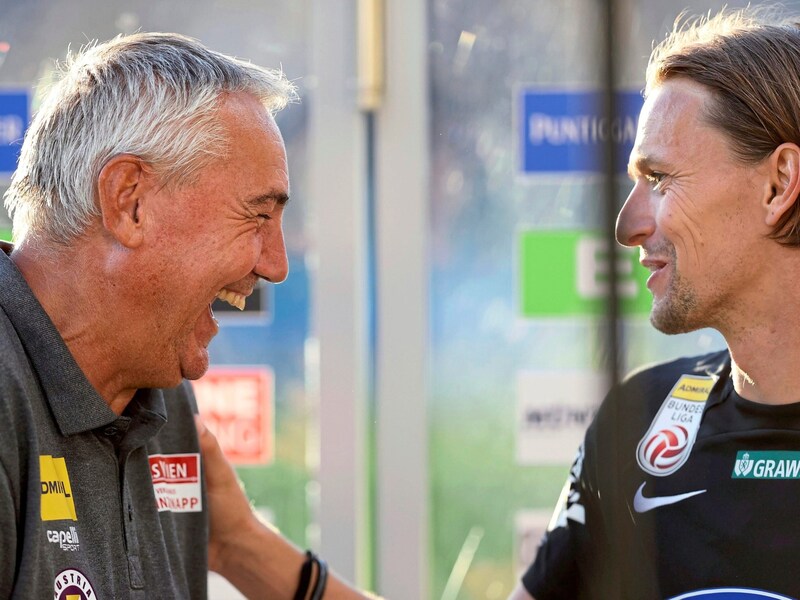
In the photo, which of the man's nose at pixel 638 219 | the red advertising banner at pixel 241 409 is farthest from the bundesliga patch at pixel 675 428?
the red advertising banner at pixel 241 409

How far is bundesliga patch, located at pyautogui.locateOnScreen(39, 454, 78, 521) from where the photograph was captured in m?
1.37

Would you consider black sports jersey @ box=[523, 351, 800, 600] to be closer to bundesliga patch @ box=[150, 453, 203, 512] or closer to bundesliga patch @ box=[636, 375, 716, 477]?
bundesliga patch @ box=[636, 375, 716, 477]

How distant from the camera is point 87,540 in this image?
1.42 meters

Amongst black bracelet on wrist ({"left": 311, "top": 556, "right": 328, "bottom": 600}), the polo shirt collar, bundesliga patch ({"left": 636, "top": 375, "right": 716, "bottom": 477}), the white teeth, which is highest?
the white teeth

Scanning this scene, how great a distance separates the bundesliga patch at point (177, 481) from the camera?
1.64 meters

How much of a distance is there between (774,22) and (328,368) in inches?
56.6

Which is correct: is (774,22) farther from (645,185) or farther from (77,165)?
(77,165)

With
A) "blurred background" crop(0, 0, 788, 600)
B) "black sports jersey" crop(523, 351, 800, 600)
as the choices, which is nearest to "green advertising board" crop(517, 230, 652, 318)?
"blurred background" crop(0, 0, 788, 600)

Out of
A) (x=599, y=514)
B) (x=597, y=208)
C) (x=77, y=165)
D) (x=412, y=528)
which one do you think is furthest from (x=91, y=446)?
(x=412, y=528)

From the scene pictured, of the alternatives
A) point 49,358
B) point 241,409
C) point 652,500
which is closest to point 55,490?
point 49,358

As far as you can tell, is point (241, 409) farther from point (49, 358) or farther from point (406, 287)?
point (49, 358)

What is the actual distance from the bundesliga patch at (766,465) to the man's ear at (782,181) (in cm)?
31

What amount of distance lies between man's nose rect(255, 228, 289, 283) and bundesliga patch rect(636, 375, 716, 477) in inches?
22.4

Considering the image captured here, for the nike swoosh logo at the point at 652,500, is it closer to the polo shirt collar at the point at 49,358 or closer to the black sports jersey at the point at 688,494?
the black sports jersey at the point at 688,494
